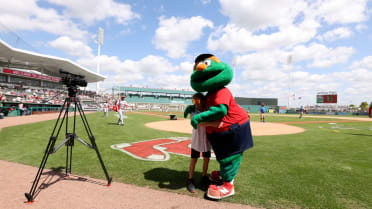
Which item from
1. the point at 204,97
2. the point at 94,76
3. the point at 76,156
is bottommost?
Answer: the point at 76,156

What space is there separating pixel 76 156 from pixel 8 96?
3168 cm

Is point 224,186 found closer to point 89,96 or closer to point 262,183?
point 262,183

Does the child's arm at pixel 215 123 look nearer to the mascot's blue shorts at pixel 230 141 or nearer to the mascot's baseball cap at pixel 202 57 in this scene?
the mascot's blue shorts at pixel 230 141

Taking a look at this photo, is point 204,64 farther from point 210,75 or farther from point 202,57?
point 202,57

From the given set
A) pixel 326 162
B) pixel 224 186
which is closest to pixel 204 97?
pixel 224 186

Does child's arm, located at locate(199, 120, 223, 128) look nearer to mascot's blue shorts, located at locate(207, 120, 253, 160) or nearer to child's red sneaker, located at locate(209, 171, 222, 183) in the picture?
mascot's blue shorts, located at locate(207, 120, 253, 160)

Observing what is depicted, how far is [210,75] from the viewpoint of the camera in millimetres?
2932

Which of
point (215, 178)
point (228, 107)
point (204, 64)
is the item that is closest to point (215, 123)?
point (228, 107)

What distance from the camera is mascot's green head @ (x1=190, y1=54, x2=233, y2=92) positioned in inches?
113

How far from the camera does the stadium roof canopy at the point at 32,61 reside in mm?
28809

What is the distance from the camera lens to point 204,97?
3215 millimetres

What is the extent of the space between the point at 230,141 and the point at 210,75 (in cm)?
107

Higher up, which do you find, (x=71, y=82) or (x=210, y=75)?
(x=210, y=75)

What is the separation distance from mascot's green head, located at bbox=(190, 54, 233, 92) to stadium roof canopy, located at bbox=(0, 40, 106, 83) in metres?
31.4
